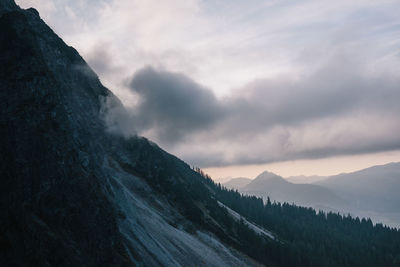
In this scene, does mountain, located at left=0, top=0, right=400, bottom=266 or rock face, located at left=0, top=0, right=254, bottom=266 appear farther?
mountain, located at left=0, top=0, right=400, bottom=266

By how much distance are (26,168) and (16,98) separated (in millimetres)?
9668

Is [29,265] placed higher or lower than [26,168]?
lower

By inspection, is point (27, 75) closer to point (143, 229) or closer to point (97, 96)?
point (143, 229)

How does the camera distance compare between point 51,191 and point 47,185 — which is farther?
point 51,191

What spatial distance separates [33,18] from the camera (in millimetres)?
94375

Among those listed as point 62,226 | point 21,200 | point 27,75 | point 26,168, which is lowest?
point 62,226

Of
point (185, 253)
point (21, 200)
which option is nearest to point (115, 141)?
point (185, 253)

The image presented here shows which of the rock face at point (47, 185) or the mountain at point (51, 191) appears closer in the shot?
the rock face at point (47, 185)

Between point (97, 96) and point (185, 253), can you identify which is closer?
point (185, 253)

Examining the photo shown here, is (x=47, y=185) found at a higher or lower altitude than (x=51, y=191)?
higher

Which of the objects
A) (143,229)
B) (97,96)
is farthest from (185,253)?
(97,96)

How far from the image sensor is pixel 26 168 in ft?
121

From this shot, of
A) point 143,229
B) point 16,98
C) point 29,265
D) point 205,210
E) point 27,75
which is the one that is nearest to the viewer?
point 29,265

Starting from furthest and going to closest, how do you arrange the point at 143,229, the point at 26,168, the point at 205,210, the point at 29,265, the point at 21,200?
the point at 205,210 → the point at 143,229 → the point at 26,168 → the point at 21,200 → the point at 29,265
